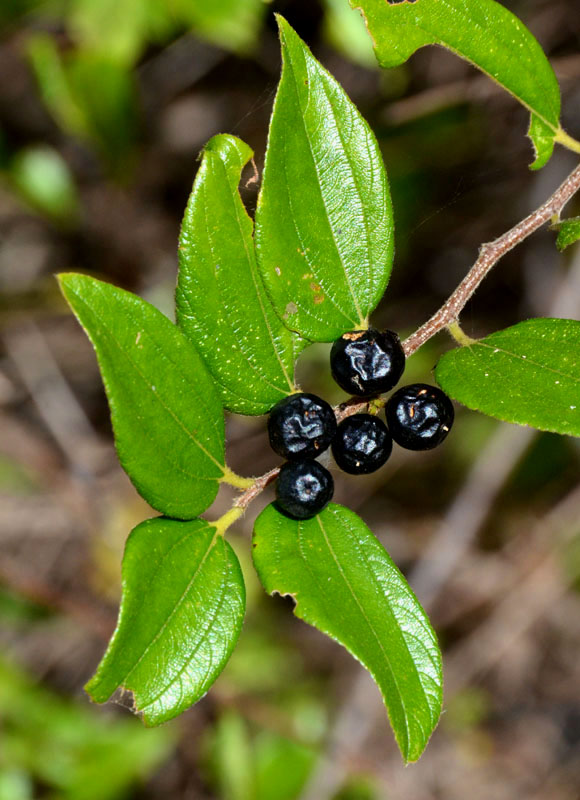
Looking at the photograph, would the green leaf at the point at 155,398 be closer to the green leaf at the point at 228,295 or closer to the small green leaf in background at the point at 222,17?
the green leaf at the point at 228,295

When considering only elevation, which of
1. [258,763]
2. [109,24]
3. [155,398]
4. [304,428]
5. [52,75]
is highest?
[109,24]

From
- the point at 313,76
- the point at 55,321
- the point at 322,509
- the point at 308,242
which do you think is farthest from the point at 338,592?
the point at 55,321

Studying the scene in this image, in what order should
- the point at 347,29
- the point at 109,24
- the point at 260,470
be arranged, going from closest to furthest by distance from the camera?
the point at 347,29, the point at 109,24, the point at 260,470

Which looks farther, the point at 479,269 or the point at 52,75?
the point at 52,75

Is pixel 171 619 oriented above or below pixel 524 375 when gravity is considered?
below

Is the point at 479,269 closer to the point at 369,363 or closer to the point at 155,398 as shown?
the point at 369,363

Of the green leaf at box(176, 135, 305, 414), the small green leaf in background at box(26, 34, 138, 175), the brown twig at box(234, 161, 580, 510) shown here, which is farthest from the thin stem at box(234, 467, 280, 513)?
the small green leaf in background at box(26, 34, 138, 175)

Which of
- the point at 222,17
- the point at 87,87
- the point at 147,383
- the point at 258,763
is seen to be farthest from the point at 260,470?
the point at 147,383
